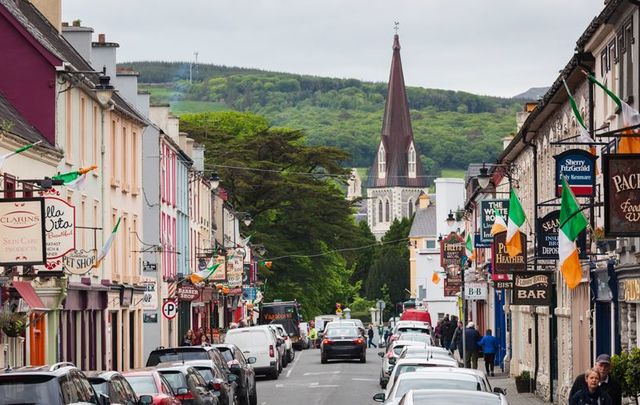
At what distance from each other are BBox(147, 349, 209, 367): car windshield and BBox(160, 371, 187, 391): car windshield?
17.3 feet

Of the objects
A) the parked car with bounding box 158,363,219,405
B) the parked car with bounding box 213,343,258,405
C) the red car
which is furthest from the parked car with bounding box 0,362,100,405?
the parked car with bounding box 213,343,258,405

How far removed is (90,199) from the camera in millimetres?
42938

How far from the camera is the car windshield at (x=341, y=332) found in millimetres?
61688

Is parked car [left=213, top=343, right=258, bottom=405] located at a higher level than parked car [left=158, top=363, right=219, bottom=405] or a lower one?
lower

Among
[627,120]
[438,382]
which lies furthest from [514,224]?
[438,382]

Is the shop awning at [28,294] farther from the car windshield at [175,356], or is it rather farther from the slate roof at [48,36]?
the slate roof at [48,36]

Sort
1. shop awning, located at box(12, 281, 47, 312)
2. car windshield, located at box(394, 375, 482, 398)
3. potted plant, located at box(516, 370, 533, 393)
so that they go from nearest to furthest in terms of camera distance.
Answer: car windshield, located at box(394, 375, 482, 398)
shop awning, located at box(12, 281, 47, 312)
potted plant, located at box(516, 370, 533, 393)

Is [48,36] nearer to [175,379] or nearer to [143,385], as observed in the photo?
[175,379]

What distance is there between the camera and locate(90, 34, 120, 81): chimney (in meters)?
51.6

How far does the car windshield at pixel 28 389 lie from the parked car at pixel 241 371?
15906 millimetres

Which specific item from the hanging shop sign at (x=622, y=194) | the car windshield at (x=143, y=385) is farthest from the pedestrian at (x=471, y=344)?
the hanging shop sign at (x=622, y=194)

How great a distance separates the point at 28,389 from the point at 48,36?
26035 millimetres

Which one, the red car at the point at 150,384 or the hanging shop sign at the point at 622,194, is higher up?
the hanging shop sign at the point at 622,194

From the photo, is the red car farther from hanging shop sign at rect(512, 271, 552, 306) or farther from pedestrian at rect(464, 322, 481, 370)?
pedestrian at rect(464, 322, 481, 370)
